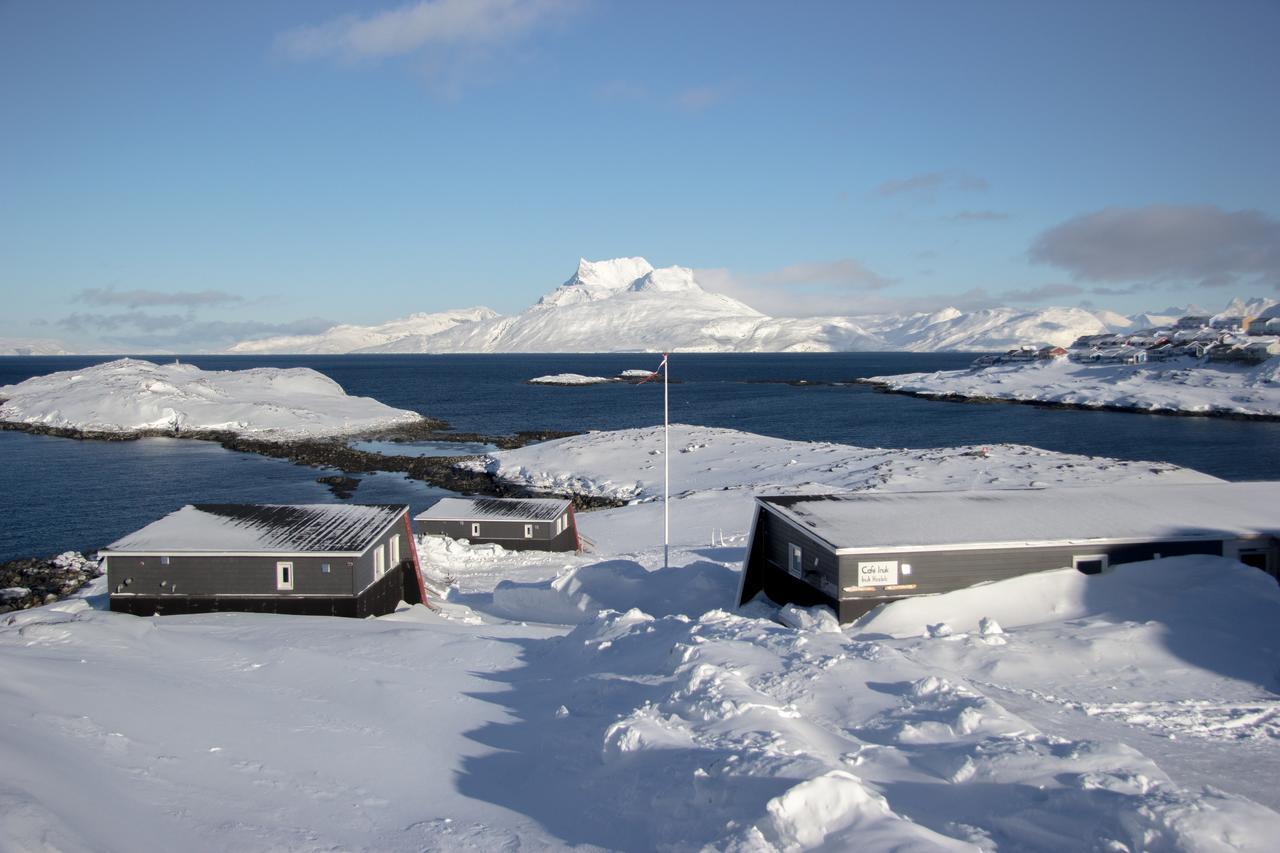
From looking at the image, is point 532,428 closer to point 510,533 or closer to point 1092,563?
point 510,533

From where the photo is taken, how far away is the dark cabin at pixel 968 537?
56.5 ft

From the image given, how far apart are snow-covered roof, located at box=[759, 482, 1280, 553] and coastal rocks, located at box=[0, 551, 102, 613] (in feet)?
73.6

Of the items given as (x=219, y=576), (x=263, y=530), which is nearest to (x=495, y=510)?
(x=263, y=530)

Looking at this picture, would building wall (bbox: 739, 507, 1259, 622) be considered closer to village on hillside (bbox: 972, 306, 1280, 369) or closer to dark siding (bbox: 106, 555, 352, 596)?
dark siding (bbox: 106, 555, 352, 596)

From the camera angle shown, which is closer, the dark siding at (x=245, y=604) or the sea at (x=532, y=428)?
the dark siding at (x=245, y=604)

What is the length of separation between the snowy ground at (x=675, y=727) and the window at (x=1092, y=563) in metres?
0.43

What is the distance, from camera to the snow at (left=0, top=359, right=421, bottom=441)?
7444cm

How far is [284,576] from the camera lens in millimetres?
20297

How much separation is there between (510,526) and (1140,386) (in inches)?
3493

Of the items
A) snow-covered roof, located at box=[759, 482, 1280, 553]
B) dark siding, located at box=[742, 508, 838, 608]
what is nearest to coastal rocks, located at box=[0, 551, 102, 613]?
dark siding, located at box=[742, 508, 838, 608]

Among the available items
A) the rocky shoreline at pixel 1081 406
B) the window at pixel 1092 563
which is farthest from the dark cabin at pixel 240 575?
the rocky shoreline at pixel 1081 406

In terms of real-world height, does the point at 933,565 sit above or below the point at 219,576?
above

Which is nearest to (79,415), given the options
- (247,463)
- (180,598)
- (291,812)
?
(247,463)

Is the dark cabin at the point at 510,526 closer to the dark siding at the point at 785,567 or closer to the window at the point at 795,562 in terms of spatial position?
the dark siding at the point at 785,567
